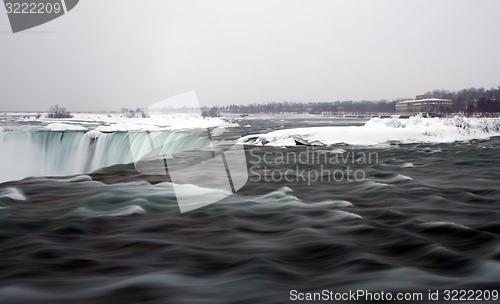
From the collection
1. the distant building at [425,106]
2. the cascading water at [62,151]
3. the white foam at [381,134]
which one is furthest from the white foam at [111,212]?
the distant building at [425,106]

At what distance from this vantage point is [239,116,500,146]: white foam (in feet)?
91.0

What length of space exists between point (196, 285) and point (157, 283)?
17.0 inches

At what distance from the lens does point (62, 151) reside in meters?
23.6

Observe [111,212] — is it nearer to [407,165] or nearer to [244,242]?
[244,242]

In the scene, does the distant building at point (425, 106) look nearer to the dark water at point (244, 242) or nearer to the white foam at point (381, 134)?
the white foam at point (381, 134)

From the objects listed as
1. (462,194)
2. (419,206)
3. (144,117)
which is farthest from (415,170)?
(144,117)

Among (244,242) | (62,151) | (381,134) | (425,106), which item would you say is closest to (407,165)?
(244,242)

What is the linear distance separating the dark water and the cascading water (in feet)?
36.8

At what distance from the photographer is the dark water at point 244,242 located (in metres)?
4.65

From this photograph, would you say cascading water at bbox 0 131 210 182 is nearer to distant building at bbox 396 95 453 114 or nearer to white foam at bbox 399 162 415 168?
white foam at bbox 399 162 415 168

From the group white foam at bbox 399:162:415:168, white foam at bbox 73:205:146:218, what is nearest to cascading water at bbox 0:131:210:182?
white foam at bbox 399:162:415:168

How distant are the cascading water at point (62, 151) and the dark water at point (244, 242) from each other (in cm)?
1121

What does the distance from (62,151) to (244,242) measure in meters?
20.1

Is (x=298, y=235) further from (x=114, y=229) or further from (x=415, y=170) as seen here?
(x=415, y=170)
